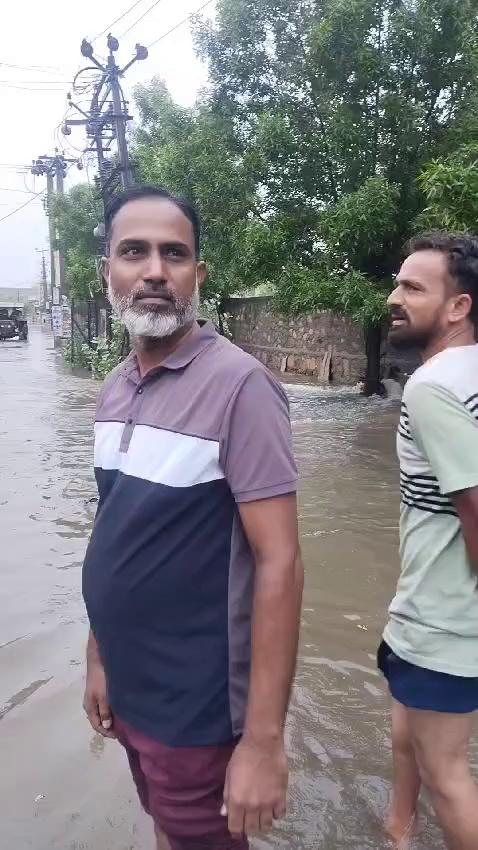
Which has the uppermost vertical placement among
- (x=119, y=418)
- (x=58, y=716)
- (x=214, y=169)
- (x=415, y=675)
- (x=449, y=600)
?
(x=214, y=169)

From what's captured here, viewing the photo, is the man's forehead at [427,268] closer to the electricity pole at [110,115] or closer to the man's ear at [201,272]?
the man's ear at [201,272]

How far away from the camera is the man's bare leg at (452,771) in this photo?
Answer: 1717mm

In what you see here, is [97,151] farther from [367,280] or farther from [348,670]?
[348,670]

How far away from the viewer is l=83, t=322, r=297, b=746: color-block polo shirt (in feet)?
4.68

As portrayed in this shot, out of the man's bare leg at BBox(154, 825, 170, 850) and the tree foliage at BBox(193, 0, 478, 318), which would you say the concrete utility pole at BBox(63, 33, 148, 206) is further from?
the man's bare leg at BBox(154, 825, 170, 850)

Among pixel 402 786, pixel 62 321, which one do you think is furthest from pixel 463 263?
pixel 62 321

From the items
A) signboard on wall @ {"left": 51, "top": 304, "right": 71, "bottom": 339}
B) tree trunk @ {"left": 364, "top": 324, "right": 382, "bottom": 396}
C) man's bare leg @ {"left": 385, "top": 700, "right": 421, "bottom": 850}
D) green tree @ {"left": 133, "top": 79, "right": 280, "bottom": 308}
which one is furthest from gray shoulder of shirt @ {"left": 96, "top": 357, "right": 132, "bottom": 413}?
signboard on wall @ {"left": 51, "top": 304, "right": 71, "bottom": 339}

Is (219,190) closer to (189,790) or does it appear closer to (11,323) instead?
(189,790)

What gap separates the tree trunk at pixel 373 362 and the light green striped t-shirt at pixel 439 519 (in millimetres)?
12007

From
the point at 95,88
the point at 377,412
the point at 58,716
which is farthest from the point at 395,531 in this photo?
the point at 95,88

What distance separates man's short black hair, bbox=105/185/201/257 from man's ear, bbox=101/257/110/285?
0.05m

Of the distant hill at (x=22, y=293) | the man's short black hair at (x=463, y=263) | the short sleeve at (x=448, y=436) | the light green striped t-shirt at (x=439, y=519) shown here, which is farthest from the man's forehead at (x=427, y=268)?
the distant hill at (x=22, y=293)

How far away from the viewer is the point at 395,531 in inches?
217

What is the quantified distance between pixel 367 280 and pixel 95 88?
8793 mm
